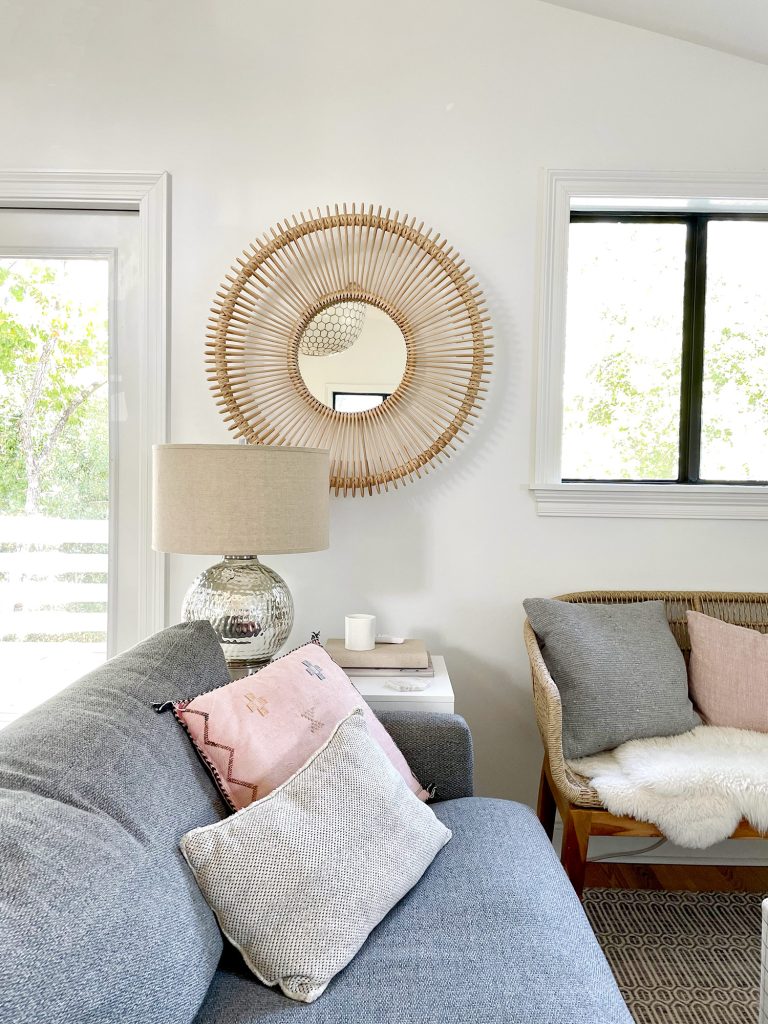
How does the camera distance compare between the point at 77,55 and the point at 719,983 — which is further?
the point at 77,55

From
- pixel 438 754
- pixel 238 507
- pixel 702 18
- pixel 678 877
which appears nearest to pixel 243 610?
pixel 238 507

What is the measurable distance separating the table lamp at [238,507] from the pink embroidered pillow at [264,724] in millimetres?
397

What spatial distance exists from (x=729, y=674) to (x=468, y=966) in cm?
137

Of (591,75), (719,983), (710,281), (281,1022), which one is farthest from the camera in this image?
(710,281)

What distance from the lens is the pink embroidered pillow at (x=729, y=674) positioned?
2.11m

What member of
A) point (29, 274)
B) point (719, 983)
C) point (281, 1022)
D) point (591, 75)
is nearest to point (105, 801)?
point (281, 1022)

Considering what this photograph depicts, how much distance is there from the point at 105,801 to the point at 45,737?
141mm

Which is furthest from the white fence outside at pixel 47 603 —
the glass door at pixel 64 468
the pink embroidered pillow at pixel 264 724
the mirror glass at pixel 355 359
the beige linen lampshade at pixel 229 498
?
the pink embroidered pillow at pixel 264 724

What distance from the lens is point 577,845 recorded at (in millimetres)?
1851

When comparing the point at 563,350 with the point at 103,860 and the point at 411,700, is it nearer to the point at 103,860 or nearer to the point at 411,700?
the point at 411,700

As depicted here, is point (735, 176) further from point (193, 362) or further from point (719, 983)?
point (719, 983)

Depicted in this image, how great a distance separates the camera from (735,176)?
7.68ft

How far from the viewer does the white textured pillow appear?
107 centimetres

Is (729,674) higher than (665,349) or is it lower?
lower
